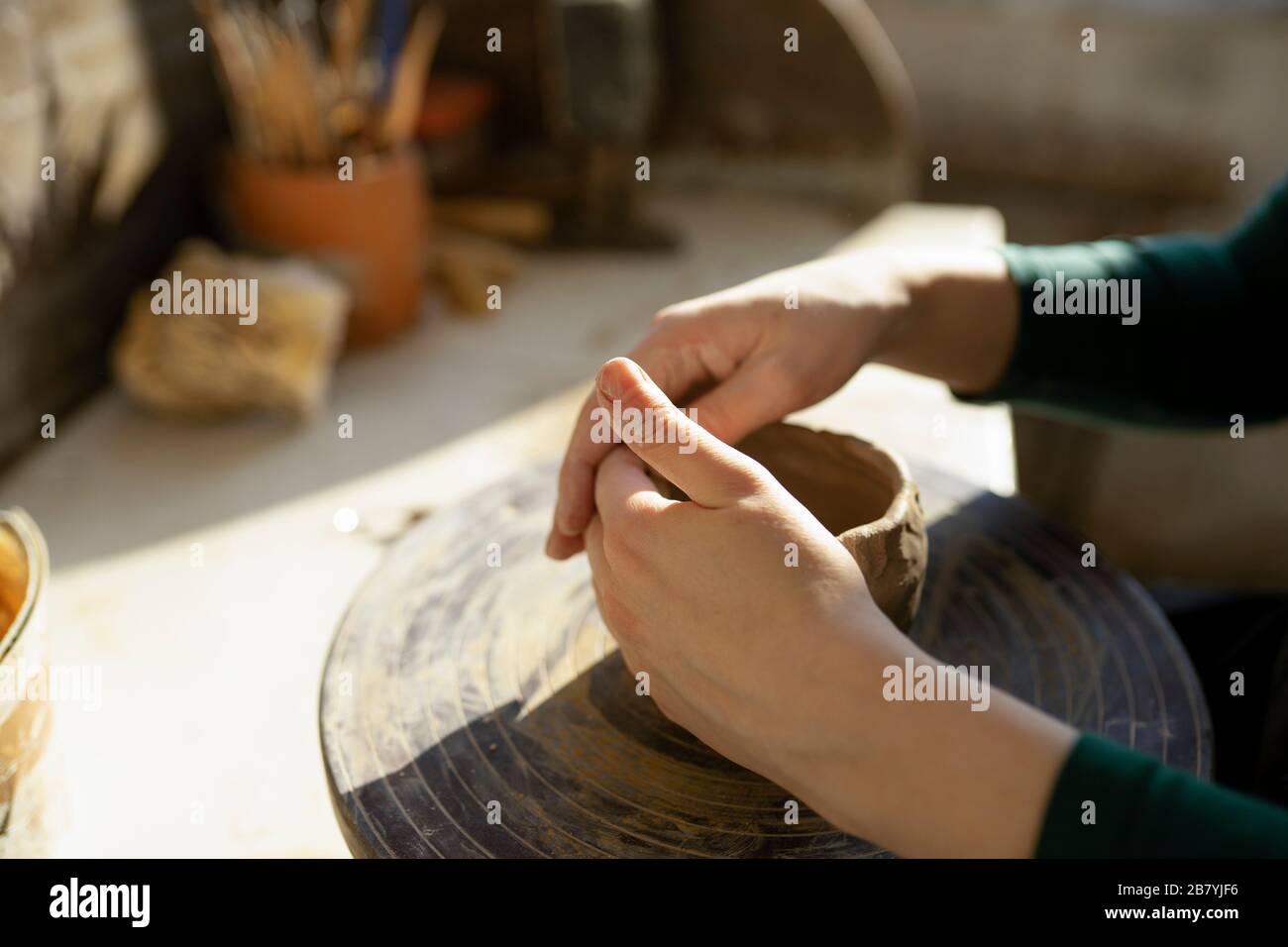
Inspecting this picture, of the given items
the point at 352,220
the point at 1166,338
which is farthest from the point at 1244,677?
the point at 352,220

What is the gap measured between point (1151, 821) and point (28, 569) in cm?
82

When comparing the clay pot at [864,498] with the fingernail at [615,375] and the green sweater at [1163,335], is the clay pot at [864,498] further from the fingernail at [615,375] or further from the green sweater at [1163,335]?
the green sweater at [1163,335]

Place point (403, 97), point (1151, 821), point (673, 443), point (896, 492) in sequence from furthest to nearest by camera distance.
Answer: point (403, 97) < point (896, 492) < point (673, 443) < point (1151, 821)

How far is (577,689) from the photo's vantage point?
2.90ft

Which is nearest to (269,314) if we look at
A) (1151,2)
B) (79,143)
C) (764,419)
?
(79,143)

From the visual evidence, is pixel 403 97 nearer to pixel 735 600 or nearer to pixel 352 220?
pixel 352 220

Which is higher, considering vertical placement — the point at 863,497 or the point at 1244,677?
the point at 863,497

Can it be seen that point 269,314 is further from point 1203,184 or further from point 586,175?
point 1203,184

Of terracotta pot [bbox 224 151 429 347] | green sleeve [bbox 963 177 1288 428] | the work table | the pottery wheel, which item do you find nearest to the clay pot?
the pottery wheel

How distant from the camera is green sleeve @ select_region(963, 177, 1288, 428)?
3.69ft

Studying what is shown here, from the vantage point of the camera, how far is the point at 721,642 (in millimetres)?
699

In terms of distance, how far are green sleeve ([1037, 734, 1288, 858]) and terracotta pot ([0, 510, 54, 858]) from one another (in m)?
0.68

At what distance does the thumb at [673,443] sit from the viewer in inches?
28.5

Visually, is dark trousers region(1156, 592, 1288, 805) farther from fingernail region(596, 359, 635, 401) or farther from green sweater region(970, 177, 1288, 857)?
fingernail region(596, 359, 635, 401)
